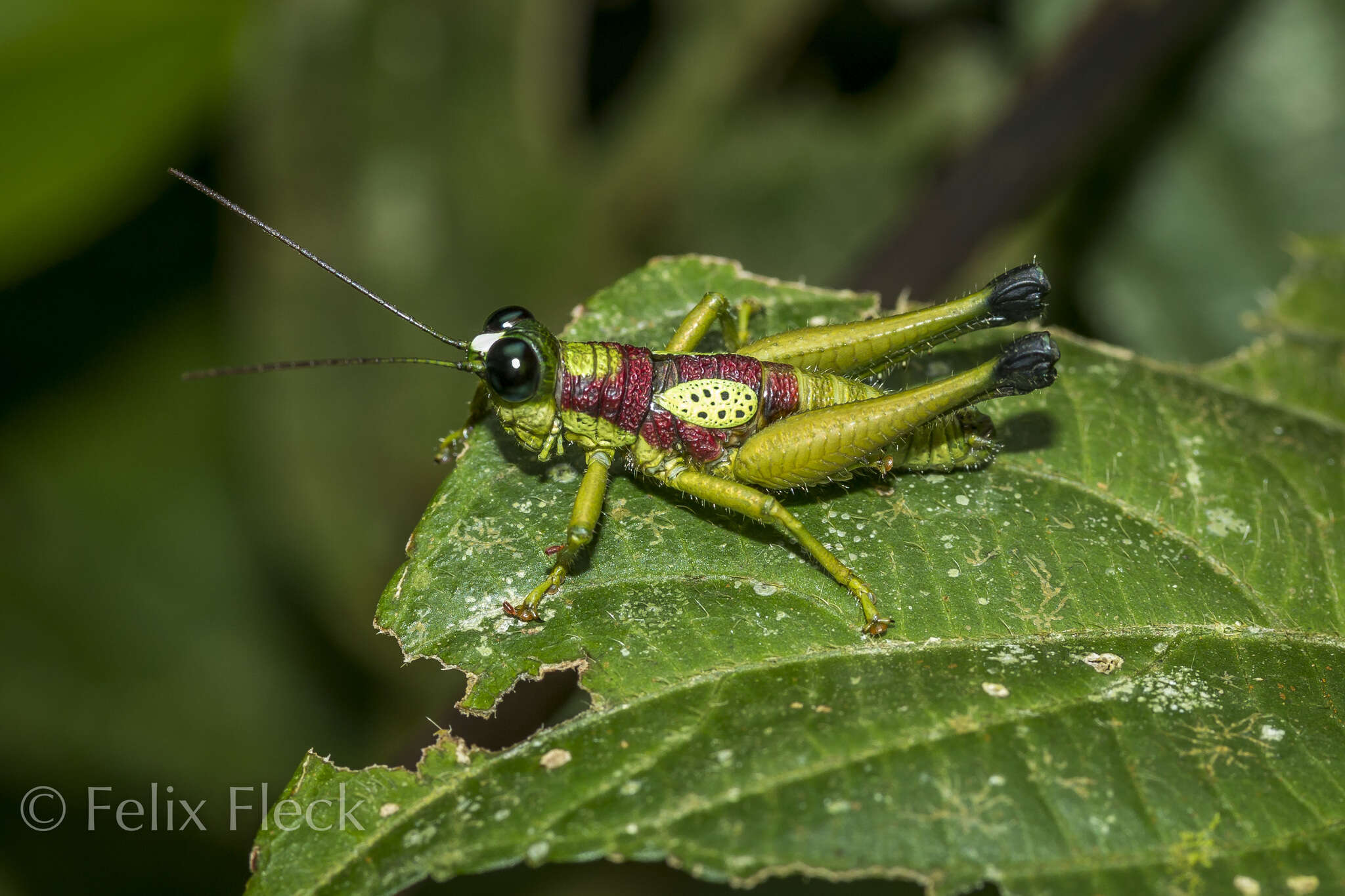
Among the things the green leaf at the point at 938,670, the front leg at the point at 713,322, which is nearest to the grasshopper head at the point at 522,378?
the green leaf at the point at 938,670

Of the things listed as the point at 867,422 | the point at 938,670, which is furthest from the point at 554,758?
the point at 867,422

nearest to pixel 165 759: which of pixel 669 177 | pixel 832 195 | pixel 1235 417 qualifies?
pixel 669 177

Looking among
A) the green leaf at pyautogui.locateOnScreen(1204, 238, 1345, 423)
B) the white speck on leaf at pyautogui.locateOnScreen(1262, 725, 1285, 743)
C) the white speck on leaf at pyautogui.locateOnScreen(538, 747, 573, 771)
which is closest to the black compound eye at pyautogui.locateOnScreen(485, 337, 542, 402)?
the white speck on leaf at pyautogui.locateOnScreen(538, 747, 573, 771)

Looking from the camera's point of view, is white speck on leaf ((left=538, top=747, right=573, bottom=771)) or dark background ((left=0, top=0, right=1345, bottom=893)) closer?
white speck on leaf ((left=538, top=747, right=573, bottom=771))

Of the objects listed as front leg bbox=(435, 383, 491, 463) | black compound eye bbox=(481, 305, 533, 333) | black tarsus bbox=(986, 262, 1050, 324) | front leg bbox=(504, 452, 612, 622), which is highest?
black compound eye bbox=(481, 305, 533, 333)

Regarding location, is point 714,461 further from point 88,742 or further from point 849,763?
point 88,742

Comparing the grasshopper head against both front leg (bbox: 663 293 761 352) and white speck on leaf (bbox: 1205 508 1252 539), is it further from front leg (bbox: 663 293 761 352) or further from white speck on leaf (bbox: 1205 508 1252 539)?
white speck on leaf (bbox: 1205 508 1252 539)
